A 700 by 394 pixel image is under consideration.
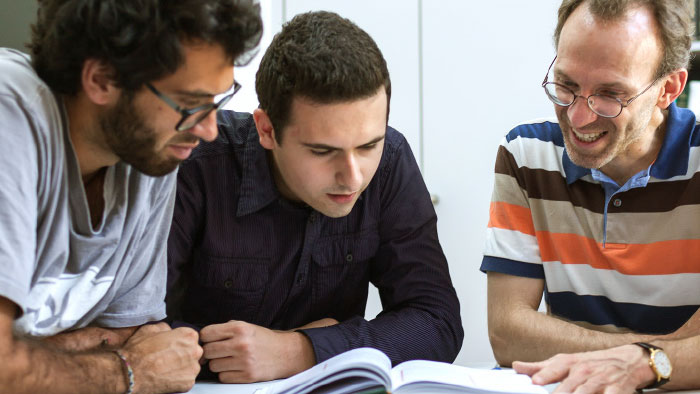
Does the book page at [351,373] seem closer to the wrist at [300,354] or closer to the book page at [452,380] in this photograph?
the book page at [452,380]

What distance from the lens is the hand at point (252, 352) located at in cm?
123

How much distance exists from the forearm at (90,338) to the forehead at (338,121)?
0.46 metres

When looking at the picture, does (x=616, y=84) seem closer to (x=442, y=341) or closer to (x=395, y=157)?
(x=395, y=157)

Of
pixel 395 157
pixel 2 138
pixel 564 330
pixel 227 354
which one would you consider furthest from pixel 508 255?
pixel 2 138

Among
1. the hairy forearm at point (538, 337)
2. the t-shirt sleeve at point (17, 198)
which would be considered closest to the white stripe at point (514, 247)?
the hairy forearm at point (538, 337)

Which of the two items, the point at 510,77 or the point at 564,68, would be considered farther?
the point at 510,77

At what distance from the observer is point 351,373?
37.5 inches

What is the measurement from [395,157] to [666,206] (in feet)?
1.77

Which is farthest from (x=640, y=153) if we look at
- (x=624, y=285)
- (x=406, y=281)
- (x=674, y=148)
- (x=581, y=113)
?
(x=406, y=281)

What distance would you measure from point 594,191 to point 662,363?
0.45 m

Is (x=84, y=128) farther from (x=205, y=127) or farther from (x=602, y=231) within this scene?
(x=602, y=231)

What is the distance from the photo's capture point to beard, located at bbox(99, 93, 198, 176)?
1.09 m

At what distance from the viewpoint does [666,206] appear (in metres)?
1.41

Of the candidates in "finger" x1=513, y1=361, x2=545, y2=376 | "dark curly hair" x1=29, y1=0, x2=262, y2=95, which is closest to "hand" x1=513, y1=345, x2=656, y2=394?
"finger" x1=513, y1=361, x2=545, y2=376
